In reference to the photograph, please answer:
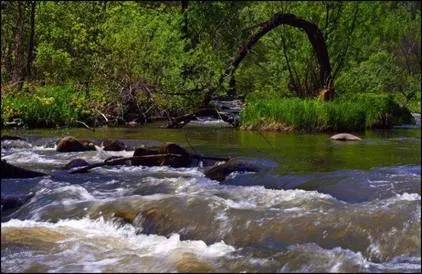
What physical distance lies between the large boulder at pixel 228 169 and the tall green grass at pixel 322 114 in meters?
6.72

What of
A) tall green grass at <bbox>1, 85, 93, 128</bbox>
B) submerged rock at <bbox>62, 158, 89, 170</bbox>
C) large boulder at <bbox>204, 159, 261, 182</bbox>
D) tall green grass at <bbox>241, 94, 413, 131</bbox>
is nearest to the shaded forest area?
tall green grass at <bbox>1, 85, 93, 128</bbox>

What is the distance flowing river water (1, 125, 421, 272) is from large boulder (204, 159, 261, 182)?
0.19 meters

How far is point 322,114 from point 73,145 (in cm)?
738

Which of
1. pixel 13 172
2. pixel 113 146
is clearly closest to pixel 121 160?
pixel 13 172

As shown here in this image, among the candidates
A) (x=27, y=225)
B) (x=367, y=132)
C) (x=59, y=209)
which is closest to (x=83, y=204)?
(x=59, y=209)

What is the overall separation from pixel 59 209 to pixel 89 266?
287 centimetres

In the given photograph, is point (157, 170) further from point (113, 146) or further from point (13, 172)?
point (113, 146)

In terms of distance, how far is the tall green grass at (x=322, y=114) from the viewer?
18609mm

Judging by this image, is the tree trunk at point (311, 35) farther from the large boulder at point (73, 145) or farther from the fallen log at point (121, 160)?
the fallen log at point (121, 160)

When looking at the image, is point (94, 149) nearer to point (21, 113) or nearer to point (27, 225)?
point (21, 113)

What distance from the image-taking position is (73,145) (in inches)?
610

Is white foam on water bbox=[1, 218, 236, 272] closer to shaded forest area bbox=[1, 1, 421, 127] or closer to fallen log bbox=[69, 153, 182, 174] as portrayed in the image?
fallen log bbox=[69, 153, 182, 174]

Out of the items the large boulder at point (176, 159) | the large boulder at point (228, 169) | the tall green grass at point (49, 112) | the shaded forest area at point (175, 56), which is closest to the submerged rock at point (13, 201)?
the large boulder at point (228, 169)

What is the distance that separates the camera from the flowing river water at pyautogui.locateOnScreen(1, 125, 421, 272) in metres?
7.08
